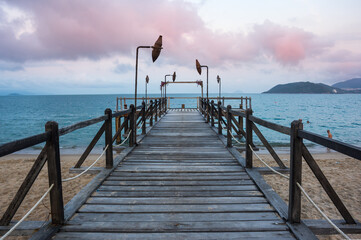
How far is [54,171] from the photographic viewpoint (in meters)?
2.61

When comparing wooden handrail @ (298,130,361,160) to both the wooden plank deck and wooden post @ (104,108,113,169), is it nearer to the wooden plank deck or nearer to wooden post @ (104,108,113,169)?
the wooden plank deck

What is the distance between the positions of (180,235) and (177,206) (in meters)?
0.65

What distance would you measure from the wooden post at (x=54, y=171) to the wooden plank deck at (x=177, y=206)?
180mm

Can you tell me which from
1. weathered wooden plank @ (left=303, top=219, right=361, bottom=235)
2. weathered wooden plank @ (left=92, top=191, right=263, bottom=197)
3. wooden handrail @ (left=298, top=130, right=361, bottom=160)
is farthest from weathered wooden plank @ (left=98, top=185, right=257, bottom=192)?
wooden handrail @ (left=298, top=130, right=361, bottom=160)

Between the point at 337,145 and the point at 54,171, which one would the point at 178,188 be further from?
the point at 337,145

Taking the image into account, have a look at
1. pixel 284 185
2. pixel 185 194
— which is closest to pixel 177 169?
pixel 185 194

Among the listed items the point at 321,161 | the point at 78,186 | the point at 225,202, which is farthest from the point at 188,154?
the point at 321,161

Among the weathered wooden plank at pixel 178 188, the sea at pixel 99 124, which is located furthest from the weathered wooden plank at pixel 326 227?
the sea at pixel 99 124

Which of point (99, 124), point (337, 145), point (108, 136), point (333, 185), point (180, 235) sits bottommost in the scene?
point (99, 124)

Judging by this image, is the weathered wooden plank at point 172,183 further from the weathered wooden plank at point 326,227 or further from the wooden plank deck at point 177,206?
the weathered wooden plank at point 326,227

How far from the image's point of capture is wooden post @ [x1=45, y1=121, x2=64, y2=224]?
101 inches

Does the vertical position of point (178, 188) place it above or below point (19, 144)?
below

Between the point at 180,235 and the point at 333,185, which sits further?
the point at 333,185

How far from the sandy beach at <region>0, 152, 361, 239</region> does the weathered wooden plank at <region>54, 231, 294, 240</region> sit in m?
4.67
